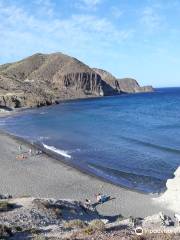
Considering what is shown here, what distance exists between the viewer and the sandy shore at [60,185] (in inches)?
1102

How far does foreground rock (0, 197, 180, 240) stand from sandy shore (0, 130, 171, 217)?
373 cm

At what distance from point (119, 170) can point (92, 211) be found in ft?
47.8

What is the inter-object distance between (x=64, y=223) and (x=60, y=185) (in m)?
15.4

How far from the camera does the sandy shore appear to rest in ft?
91.8

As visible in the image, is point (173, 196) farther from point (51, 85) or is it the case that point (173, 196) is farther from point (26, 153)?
point (51, 85)

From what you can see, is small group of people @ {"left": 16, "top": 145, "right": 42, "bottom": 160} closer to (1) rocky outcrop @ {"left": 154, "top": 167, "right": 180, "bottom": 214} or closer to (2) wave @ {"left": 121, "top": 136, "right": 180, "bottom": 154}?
(2) wave @ {"left": 121, "top": 136, "right": 180, "bottom": 154}

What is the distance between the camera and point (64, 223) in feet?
62.6

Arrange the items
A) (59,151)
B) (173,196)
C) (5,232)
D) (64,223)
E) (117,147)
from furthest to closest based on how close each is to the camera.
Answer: (117,147) → (59,151) → (173,196) → (64,223) → (5,232)

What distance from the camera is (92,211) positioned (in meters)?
Result: 24.9

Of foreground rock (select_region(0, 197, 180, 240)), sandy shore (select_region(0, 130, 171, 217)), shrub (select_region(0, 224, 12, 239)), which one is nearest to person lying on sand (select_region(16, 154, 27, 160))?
sandy shore (select_region(0, 130, 171, 217))

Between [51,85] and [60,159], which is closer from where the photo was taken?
[60,159]

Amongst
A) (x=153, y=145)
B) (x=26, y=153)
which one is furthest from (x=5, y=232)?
(x=153, y=145)

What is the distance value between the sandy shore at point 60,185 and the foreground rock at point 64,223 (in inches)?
147

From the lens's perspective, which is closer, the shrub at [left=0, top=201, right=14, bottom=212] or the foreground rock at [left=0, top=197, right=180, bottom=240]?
the foreground rock at [left=0, top=197, right=180, bottom=240]
